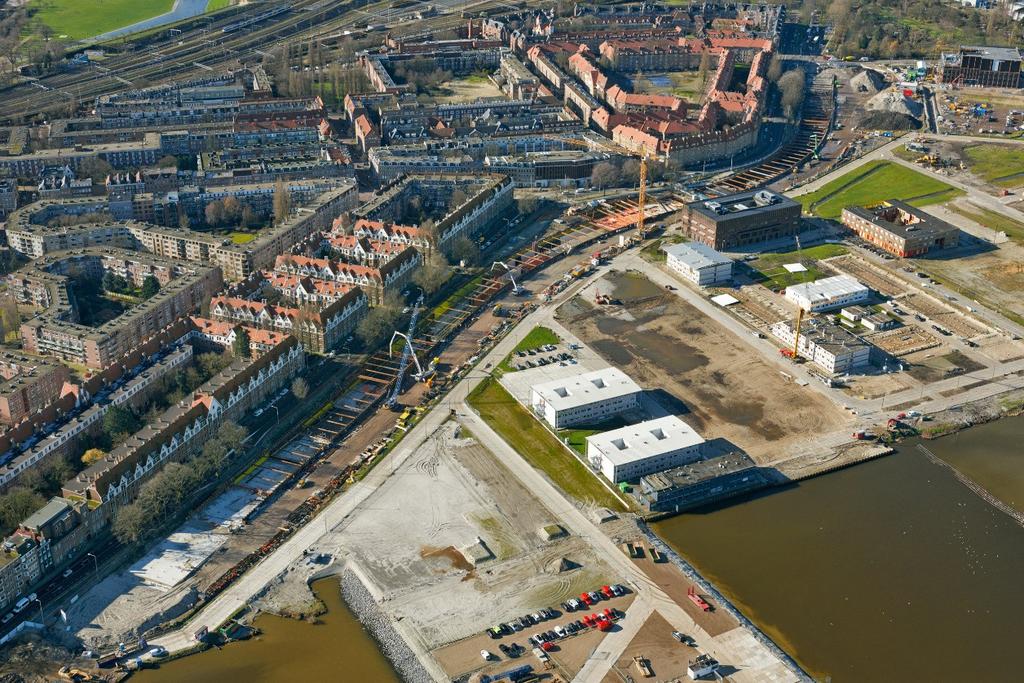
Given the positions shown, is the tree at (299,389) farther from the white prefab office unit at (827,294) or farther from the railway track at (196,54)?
the railway track at (196,54)

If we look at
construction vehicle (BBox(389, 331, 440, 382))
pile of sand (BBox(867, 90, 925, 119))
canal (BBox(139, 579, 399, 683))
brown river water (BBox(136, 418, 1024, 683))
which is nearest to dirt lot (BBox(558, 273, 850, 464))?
brown river water (BBox(136, 418, 1024, 683))

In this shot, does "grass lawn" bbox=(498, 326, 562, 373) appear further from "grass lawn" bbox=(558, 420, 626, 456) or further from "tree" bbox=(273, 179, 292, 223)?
"tree" bbox=(273, 179, 292, 223)

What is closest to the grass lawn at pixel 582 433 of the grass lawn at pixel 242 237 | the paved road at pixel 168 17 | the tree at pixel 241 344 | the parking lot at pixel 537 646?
the parking lot at pixel 537 646

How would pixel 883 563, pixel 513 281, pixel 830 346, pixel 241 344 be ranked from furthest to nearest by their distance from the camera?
pixel 513 281, pixel 830 346, pixel 241 344, pixel 883 563

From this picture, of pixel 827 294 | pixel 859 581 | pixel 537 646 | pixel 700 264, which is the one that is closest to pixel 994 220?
pixel 827 294

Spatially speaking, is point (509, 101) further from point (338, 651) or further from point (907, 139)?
point (338, 651)

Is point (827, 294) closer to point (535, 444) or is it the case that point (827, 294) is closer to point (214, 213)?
point (535, 444)
